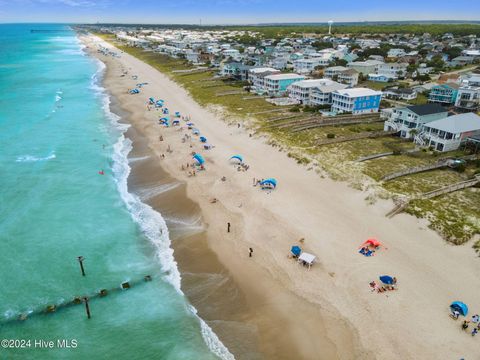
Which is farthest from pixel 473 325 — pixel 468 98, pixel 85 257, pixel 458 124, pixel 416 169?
pixel 468 98

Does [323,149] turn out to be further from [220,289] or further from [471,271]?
[220,289]

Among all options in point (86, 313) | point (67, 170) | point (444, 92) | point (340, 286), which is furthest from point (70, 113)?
point (444, 92)

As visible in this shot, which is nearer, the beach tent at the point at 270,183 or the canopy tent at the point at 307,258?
the canopy tent at the point at 307,258

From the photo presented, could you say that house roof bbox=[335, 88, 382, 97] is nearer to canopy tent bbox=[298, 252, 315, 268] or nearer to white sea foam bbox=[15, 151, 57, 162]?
canopy tent bbox=[298, 252, 315, 268]

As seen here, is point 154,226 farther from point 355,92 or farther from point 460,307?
point 355,92

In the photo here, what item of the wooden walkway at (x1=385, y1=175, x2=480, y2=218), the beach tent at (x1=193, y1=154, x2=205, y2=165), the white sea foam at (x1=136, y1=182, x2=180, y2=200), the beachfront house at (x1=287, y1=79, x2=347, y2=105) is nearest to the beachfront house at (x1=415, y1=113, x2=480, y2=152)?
the wooden walkway at (x1=385, y1=175, x2=480, y2=218)

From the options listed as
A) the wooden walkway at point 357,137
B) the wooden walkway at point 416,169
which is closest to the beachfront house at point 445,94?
the wooden walkway at point 357,137

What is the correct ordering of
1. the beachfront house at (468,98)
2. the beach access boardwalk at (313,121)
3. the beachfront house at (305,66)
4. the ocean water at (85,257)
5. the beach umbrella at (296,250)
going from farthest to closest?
the beachfront house at (305,66) → the beachfront house at (468,98) → the beach access boardwalk at (313,121) → the beach umbrella at (296,250) → the ocean water at (85,257)

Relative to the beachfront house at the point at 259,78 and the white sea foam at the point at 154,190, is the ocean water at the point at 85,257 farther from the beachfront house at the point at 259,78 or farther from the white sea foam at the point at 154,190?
the beachfront house at the point at 259,78
